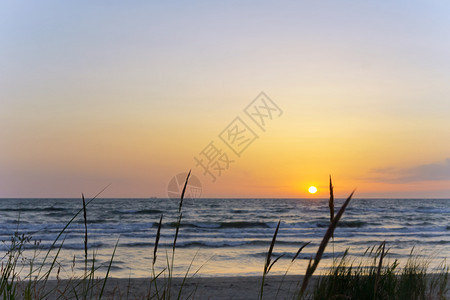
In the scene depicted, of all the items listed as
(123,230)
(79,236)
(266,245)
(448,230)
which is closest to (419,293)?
(266,245)

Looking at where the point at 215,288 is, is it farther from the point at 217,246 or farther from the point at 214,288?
the point at 217,246

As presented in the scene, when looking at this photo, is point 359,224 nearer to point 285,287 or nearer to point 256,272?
point 256,272

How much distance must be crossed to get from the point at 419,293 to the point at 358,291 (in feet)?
2.42

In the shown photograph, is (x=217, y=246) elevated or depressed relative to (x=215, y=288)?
depressed

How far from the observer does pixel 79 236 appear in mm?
20672

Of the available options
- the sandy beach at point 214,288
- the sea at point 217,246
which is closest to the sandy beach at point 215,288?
the sandy beach at point 214,288

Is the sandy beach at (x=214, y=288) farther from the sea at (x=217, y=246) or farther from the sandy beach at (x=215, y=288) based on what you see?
the sea at (x=217, y=246)

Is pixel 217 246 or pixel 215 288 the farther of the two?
pixel 217 246

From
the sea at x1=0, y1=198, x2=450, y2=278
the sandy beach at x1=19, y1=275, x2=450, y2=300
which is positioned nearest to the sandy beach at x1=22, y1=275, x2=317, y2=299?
the sandy beach at x1=19, y1=275, x2=450, y2=300

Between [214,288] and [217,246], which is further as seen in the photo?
[217,246]

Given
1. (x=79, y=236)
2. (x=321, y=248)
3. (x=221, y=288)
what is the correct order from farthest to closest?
(x=79, y=236) → (x=221, y=288) → (x=321, y=248)

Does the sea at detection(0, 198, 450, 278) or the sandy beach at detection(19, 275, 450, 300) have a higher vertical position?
the sandy beach at detection(19, 275, 450, 300)

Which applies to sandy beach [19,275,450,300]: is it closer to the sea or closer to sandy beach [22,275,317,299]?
sandy beach [22,275,317,299]

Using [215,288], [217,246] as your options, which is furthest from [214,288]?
[217,246]
